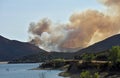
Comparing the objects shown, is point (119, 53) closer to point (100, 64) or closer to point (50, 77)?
point (100, 64)

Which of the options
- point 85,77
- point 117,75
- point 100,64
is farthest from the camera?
point 100,64

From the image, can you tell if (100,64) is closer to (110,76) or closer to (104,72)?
(104,72)

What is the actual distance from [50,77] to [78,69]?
1407 centimetres

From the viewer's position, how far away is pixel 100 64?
176 meters

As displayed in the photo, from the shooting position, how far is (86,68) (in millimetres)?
187250

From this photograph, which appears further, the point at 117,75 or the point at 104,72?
the point at 104,72

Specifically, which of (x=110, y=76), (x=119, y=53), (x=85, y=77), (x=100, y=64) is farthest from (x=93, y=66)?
(x=85, y=77)

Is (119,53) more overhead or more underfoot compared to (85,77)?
more overhead

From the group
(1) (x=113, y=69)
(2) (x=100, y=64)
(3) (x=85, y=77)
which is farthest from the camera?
(2) (x=100, y=64)

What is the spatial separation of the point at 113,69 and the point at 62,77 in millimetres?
29425

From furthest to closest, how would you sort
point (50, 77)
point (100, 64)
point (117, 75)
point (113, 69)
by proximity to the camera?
point (50, 77), point (100, 64), point (113, 69), point (117, 75)

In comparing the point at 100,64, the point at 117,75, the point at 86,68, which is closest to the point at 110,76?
the point at 117,75

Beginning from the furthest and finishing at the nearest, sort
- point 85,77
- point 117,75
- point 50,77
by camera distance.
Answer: point 50,77 → point 117,75 → point 85,77

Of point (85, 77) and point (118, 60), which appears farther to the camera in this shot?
point (118, 60)
